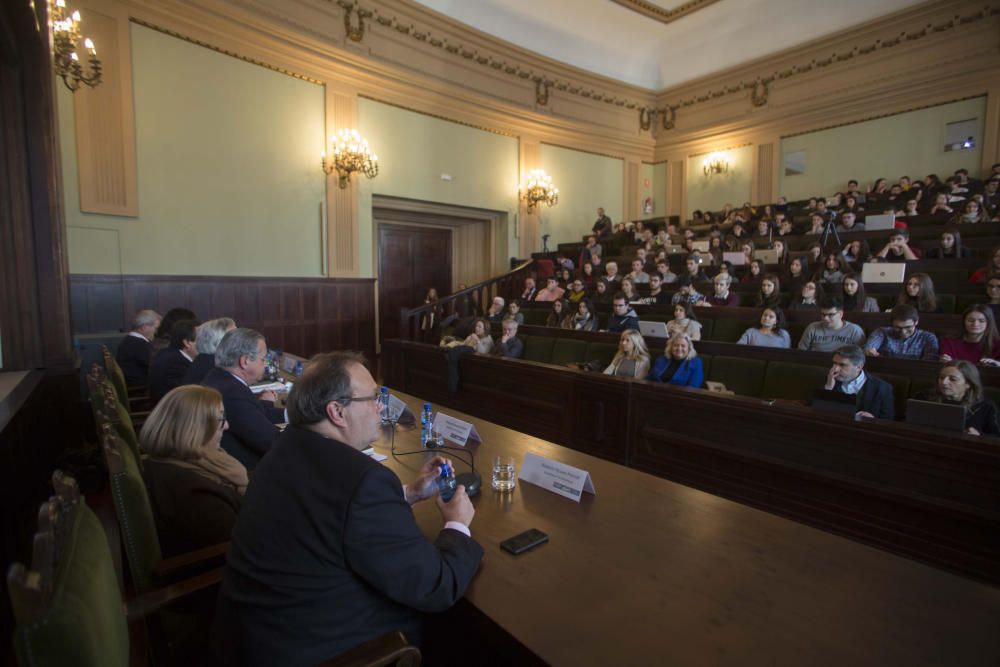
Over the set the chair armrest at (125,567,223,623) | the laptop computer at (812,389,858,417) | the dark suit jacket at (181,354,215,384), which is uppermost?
the dark suit jacket at (181,354,215,384)

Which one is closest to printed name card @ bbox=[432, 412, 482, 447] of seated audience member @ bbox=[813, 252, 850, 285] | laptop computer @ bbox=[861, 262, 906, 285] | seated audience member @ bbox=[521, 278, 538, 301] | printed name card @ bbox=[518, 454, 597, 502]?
printed name card @ bbox=[518, 454, 597, 502]

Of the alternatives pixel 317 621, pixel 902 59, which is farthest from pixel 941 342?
pixel 902 59

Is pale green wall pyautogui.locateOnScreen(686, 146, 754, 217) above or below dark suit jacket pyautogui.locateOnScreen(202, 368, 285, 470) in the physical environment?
above

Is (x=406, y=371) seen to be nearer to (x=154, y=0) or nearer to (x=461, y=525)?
(x=461, y=525)

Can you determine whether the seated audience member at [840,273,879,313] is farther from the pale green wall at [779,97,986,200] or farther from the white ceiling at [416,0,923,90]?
the white ceiling at [416,0,923,90]

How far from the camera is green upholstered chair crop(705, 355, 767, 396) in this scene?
146 inches

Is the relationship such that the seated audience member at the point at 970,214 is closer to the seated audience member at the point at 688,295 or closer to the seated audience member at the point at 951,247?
the seated audience member at the point at 951,247

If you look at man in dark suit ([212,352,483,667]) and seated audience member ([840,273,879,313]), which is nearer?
man in dark suit ([212,352,483,667])

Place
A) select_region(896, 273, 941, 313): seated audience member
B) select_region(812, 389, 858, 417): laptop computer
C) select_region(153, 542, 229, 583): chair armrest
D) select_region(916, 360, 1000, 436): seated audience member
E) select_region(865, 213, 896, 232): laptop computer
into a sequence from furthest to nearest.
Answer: select_region(865, 213, 896, 232): laptop computer < select_region(896, 273, 941, 313): seated audience member < select_region(916, 360, 1000, 436): seated audience member < select_region(812, 389, 858, 417): laptop computer < select_region(153, 542, 229, 583): chair armrest

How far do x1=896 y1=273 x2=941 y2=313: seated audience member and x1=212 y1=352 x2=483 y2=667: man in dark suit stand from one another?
483 centimetres

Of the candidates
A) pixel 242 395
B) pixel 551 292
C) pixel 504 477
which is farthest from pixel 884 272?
pixel 242 395

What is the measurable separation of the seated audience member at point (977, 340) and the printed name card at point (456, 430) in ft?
10.7

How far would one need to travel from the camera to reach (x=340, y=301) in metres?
7.72

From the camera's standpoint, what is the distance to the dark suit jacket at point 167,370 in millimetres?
3045
